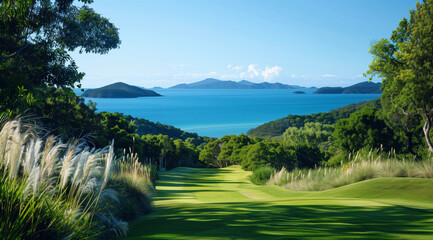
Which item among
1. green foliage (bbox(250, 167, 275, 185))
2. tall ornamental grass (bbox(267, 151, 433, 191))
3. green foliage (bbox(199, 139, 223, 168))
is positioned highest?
tall ornamental grass (bbox(267, 151, 433, 191))

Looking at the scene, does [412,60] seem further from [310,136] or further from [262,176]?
[310,136]

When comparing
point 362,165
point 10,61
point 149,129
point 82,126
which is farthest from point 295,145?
point 149,129

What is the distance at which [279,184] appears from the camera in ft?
46.6

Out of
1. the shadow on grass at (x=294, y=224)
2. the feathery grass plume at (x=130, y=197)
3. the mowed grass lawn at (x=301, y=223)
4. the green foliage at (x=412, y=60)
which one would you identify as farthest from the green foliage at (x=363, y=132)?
the shadow on grass at (x=294, y=224)

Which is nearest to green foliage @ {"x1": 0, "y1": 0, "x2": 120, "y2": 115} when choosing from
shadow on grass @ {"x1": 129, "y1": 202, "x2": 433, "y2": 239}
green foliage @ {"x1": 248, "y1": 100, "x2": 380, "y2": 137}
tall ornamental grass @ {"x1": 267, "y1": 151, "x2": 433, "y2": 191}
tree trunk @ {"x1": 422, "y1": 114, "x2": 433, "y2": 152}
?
shadow on grass @ {"x1": 129, "y1": 202, "x2": 433, "y2": 239}

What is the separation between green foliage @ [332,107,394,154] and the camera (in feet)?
81.7

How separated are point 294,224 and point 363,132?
23351 mm

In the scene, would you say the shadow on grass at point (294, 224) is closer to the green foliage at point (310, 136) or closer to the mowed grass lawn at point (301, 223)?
the mowed grass lawn at point (301, 223)

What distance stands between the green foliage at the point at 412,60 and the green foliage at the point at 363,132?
379 cm

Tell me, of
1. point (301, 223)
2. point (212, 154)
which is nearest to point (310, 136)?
point (212, 154)

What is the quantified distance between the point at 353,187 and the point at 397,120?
22.0 meters

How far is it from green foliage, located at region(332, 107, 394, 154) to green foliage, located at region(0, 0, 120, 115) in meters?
18.8

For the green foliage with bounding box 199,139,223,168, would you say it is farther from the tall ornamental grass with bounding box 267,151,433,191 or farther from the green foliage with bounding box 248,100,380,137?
the green foliage with bounding box 248,100,380,137

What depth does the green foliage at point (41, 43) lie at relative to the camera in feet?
26.4
